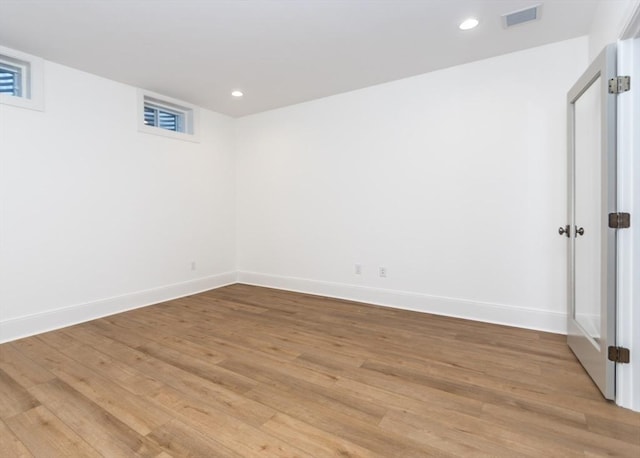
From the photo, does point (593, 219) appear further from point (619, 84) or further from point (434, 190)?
point (434, 190)

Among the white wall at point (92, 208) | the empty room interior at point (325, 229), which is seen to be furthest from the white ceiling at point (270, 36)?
the white wall at point (92, 208)

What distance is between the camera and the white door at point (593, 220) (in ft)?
6.13

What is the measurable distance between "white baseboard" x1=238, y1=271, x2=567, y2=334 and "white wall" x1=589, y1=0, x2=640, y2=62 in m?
2.26

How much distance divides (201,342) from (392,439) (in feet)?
6.16

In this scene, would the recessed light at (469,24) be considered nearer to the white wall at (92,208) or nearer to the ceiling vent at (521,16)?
the ceiling vent at (521,16)

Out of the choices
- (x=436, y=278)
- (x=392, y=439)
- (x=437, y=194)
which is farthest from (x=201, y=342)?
(x=437, y=194)

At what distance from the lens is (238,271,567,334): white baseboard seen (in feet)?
9.91

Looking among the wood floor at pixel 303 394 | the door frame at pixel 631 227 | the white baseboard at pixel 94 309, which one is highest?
the door frame at pixel 631 227

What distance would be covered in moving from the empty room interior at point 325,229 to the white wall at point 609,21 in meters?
0.03

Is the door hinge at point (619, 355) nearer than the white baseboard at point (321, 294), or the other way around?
the door hinge at point (619, 355)

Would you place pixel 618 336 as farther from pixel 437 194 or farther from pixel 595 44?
pixel 595 44

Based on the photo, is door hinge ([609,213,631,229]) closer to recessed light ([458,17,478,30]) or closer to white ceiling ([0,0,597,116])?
white ceiling ([0,0,597,116])

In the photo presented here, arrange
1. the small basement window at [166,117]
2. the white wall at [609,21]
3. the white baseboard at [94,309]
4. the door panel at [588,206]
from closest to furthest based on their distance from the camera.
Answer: the white wall at [609,21], the door panel at [588,206], the white baseboard at [94,309], the small basement window at [166,117]

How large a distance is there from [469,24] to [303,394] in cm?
310
